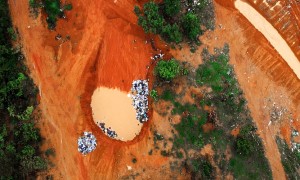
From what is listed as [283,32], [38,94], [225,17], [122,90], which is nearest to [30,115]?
[38,94]

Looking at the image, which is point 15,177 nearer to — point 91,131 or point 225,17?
point 91,131

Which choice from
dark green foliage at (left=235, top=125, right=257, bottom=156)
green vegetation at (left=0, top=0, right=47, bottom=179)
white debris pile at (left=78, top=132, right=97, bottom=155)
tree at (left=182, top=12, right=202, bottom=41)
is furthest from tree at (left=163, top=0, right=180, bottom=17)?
green vegetation at (left=0, top=0, right=47, bottom=179)

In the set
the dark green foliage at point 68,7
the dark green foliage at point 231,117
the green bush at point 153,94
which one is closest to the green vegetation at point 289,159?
the dark green foliage at point 231,117

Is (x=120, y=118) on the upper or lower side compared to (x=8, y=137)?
lower

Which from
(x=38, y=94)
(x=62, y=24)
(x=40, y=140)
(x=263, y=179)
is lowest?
(x=263, y=179)

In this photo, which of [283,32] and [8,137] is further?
[283,32]

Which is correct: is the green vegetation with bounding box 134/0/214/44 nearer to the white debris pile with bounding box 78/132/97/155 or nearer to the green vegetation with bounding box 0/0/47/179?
the white debris pile with bounding box 78/132/97/155
